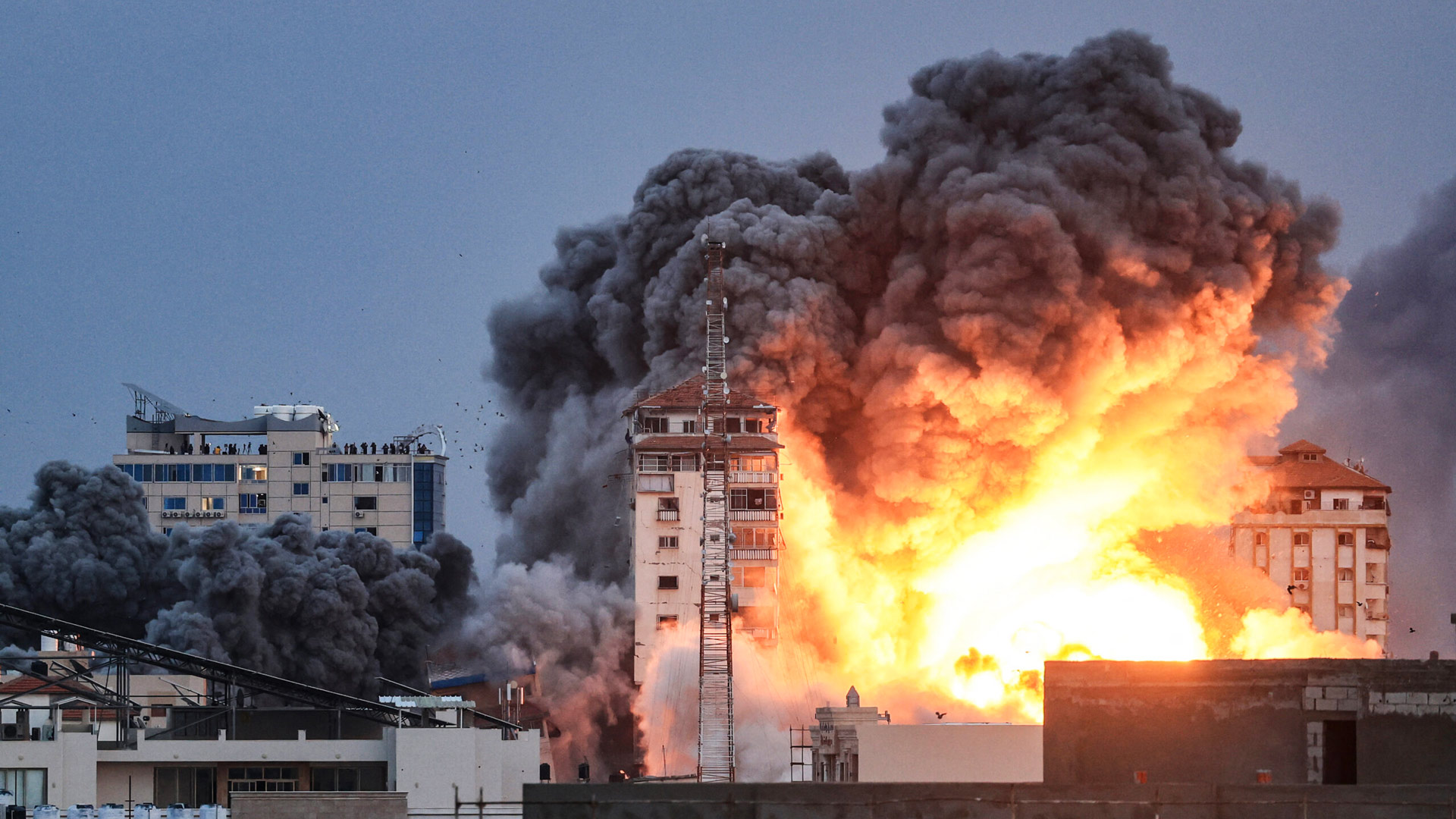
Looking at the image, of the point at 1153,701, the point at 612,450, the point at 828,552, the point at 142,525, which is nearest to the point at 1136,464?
the point at 828,552

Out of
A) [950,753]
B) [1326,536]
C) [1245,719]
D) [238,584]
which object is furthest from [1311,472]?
[1245,719]

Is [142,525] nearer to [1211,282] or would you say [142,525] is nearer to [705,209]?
[705,209]

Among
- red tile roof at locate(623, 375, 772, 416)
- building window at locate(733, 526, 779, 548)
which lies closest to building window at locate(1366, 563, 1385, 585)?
building window at locate(733, 526, 779, 548)

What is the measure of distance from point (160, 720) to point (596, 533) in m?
26.3

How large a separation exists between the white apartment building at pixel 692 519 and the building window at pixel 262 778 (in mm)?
32189

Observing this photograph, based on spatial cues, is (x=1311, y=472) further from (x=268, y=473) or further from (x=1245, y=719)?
(x=1245, y=719)

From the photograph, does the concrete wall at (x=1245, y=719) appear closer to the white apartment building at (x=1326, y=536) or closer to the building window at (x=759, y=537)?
the building window at (x=759, y=537)

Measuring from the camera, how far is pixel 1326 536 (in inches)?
4980

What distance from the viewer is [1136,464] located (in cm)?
9500

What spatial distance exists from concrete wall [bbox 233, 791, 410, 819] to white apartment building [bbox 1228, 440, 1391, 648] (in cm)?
8882

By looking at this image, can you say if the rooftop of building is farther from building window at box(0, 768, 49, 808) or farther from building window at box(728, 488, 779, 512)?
building window at box(0, 768, 49, 808)

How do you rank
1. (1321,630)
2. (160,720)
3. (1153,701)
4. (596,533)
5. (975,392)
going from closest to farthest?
(1153,701) < (160,720) < (975,392) < (596,533) < (1321,630)

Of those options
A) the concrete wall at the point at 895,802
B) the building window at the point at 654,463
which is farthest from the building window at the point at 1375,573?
the concrete wall at the point at 895,802

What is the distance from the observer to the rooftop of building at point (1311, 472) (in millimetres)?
126062
